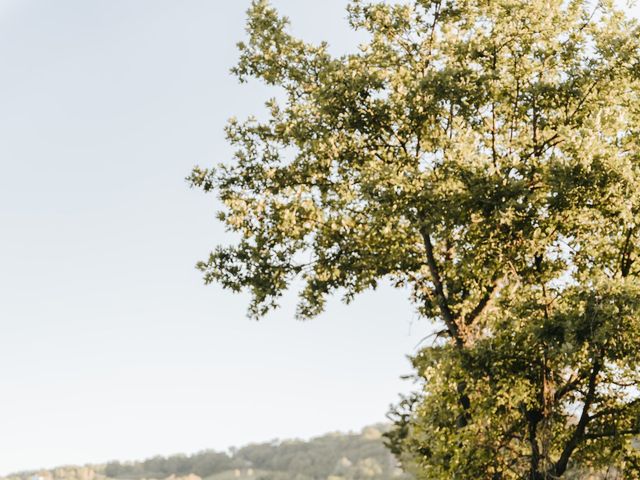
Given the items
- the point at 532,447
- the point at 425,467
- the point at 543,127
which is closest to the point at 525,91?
the point at 543,127

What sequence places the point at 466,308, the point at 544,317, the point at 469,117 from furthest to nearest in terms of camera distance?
the point at 466,308 → the point at 469,117 → the point at 544,317

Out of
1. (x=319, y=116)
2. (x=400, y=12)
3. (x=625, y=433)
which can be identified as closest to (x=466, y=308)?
(x=625, y=433)

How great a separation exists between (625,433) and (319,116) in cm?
1039

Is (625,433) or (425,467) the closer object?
(625,433)

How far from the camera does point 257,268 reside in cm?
1972

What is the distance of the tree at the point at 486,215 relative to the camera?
1516cm

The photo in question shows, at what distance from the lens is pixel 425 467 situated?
17.6m

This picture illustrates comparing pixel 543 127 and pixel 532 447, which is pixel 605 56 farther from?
pixel 532 447

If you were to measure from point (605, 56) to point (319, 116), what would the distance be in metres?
6.94

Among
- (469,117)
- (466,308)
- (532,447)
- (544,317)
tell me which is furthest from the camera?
(466,308)

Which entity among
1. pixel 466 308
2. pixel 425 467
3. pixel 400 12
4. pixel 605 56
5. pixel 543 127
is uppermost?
pixel 400 12

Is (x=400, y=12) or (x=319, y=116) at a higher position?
(x=400, y=12)

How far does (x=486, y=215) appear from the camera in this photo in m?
15.5

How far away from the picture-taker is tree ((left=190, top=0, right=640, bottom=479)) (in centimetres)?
1516
